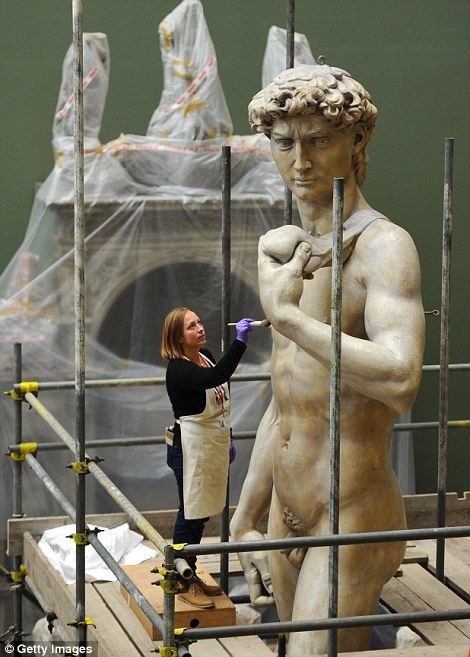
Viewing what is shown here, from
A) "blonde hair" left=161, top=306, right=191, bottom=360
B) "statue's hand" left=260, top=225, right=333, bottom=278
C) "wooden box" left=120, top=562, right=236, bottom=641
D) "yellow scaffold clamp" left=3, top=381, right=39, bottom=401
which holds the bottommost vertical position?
"wooden box" left=120, top=562, right=236, bottom=641

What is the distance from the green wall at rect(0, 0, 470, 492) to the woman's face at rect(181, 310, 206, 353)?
5.76m

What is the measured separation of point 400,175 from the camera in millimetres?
11195

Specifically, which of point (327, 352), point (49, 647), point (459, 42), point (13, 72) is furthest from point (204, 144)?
point (327, 352)

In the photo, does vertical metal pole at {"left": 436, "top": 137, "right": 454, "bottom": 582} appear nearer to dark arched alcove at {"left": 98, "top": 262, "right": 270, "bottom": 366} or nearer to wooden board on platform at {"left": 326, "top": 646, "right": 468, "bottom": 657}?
wooden board on platform at {"left": 326, "top": 646, "right": 468, "bottom": 657}

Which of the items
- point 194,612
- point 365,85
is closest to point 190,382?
point 194,612

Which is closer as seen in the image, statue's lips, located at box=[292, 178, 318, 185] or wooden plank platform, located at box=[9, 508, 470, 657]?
statue's lips, located at box=[292, 178, 318, 185]

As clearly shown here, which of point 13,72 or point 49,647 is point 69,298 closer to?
point 13,72

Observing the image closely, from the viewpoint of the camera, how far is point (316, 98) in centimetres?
409

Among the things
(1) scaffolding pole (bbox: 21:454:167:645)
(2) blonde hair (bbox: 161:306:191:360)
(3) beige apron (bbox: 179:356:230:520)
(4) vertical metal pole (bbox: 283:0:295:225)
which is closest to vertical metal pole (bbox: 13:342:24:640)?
(1) scaffolding pole (bbox: 21:454:167:645)

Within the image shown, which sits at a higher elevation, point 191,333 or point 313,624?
point 191,333

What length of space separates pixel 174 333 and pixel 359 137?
113cm

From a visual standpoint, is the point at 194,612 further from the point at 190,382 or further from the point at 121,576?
the point at 190,382

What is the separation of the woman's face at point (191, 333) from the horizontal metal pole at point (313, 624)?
4.54 ft

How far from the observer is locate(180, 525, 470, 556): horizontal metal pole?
371cm
